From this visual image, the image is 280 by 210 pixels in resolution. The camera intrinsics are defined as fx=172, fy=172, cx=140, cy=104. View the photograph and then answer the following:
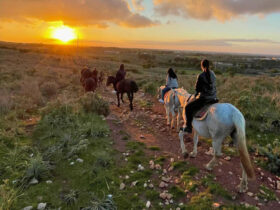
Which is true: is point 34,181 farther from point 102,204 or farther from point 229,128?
point 229,128

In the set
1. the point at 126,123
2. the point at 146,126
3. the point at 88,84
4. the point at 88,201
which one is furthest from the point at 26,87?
the point at 88,201

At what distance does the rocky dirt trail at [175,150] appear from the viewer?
12.5ft

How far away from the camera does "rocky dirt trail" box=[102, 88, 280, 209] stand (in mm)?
3818

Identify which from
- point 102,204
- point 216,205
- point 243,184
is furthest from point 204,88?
point 102,204

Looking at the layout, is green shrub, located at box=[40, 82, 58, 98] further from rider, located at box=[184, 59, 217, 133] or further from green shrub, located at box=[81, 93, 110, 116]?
rider, located at box=[184, 59, 217, 133]

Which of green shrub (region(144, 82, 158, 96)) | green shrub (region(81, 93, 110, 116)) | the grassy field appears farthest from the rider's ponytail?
green shrub (region(144, 82, 158, 96))

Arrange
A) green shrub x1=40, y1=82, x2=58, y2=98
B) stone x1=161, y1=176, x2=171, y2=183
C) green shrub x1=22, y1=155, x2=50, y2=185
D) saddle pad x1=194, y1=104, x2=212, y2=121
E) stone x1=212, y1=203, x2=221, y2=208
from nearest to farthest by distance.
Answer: stone x1=212, y1=203, x2=221, y2=208 → green shrub x1=22, y1=155, x2=50, y2=185 → stone x1=161, y1=176, x2=171, y2=183 → saddle pad x1=194, y1=104, x2=212, y2=121 → green shrub x1=40, y1=82, x2=58, y2=98

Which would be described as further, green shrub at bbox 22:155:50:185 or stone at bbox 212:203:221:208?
green shrub at bbox 22:155:50:185

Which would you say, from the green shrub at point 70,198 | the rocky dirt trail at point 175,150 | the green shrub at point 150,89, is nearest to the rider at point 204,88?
the rocky dirt trail at point 175,150

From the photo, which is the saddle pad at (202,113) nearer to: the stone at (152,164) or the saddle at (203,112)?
the saddle at (203,112)

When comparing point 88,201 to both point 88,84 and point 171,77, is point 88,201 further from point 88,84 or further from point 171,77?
point 88,84

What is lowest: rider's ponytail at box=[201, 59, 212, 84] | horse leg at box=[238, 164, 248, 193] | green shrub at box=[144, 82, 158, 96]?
horse leg at box=[238, 164, 248, 193]

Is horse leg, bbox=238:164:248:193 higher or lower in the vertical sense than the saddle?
lower

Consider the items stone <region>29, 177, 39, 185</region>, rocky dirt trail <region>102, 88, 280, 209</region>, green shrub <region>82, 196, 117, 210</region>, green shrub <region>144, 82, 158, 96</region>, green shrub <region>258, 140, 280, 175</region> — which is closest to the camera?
green shrub <region>82, 196, 117, 210</region>
